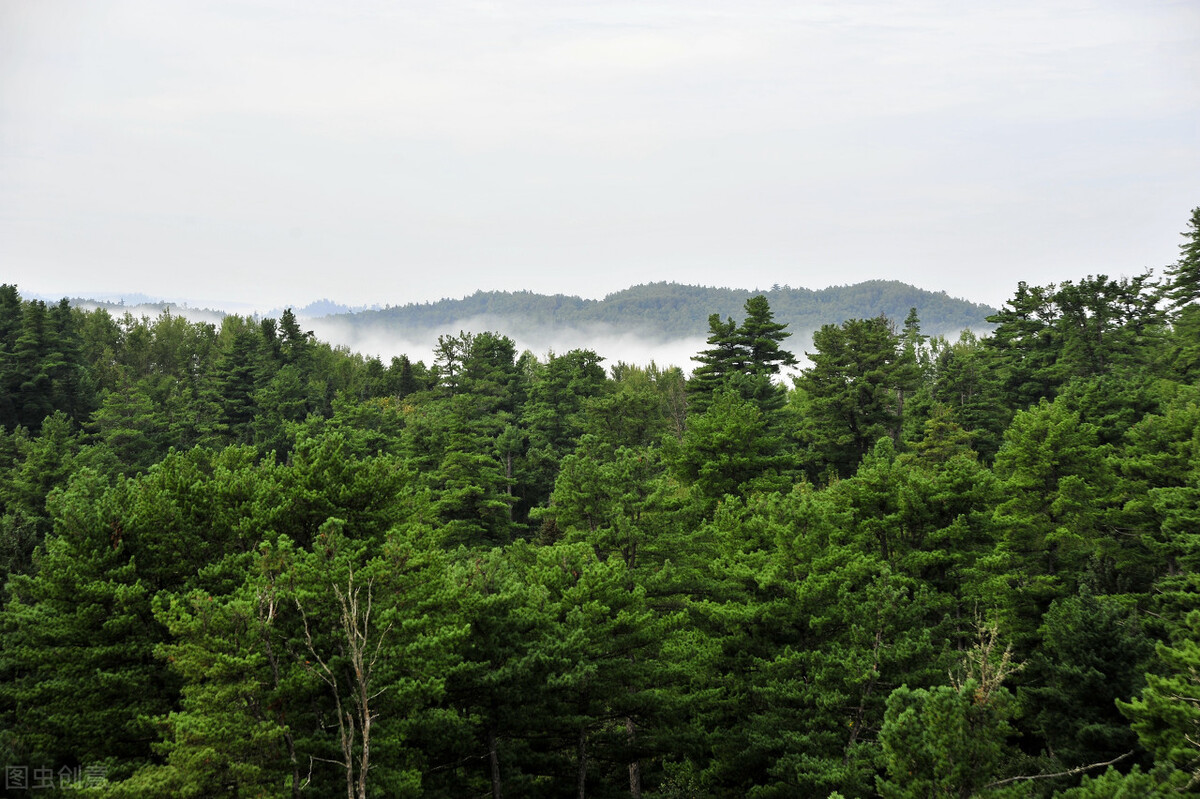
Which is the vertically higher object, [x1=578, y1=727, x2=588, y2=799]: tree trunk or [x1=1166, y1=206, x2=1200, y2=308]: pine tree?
[x1=1166, y1=206, x2=1200, y2=308]: pine tree

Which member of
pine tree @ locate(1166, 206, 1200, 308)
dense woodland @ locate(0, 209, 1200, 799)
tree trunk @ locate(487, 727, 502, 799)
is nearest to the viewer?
dense woodland @ locate(0, 209, 1200, 799)

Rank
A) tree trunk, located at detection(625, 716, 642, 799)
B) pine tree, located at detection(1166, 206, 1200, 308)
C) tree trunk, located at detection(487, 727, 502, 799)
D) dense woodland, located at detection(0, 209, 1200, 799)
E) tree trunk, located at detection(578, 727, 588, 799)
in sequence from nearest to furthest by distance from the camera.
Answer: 1. dense woodland, located at detection(0, 209, 1200, 799)
2. tree trunk, located at detection(487, 727, 502, 799)
3. tree trunk, located at detection(578, 727, 588, 799)
4. tree trunk, located at detection(625, 716, 642, 799)
5. pine tree, located at detection(1166, 206, 1200, 308)

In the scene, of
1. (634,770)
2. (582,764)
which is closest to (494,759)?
(582,764)

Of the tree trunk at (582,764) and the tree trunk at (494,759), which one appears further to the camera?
the tree trunk at (582,764)

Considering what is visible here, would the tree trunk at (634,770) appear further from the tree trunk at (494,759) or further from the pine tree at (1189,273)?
the pine tree at (1189,273)

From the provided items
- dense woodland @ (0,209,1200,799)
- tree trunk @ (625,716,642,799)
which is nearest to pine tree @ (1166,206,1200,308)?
dense woodland @ (0,209,1200,799)

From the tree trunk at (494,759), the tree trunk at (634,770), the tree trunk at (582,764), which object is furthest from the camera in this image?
the tree trunk at (634,770)

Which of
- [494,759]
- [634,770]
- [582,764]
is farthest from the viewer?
[634,770]

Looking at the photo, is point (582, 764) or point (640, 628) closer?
point (582, 764)

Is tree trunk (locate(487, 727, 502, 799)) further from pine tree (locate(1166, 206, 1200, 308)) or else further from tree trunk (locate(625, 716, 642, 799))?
pine tree (locate(1166, 206, 1200, 308))

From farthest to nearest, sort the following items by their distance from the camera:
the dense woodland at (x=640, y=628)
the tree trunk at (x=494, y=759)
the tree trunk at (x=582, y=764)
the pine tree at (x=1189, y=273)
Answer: the pine tree at (x=1189, y=273), the tree trunk at (x=582, y=764), the tree trunk at (x=494, y=759), the dense woodland at (x=640, y=628)

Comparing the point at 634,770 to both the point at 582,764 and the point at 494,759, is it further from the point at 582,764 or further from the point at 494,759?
the point at 494,759

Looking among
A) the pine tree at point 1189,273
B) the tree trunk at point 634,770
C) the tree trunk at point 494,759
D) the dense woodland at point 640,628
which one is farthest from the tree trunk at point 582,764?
the pine tree at point 1189,273

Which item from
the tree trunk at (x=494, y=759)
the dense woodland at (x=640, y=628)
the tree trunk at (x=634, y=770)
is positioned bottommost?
the tree trunk at (x=634, y=770)
